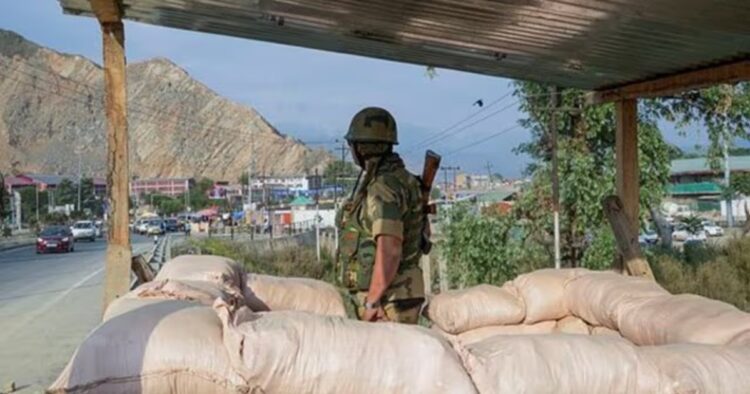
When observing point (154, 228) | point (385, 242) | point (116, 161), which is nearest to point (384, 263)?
point (385, 242)

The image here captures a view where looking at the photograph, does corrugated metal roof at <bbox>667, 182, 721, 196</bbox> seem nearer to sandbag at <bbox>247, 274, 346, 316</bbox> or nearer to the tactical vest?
sandbag at <bbox>247, 274, 346, 316</bbox>

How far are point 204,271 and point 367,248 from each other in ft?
2.75

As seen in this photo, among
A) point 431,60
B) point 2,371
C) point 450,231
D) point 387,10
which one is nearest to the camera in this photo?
point 387,10

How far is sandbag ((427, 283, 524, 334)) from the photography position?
17.4 feet

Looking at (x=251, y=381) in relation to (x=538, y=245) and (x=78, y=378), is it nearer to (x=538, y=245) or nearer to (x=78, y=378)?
(x=78, y=378)

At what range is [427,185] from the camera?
4184 millimetres

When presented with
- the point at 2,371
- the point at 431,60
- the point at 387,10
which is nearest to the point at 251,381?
the point at 387,10

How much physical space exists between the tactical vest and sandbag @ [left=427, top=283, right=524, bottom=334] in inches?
48.3

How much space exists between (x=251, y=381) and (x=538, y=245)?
11.2 metres

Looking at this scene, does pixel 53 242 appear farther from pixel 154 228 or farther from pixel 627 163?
pixel 627 163

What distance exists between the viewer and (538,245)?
A: 511 inches

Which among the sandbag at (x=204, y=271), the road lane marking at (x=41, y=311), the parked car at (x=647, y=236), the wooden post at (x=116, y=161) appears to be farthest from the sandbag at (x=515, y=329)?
the parked car at (x=647, y=236)

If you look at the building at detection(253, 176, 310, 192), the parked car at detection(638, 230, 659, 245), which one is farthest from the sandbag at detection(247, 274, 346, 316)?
the building at detection(253, 176, 310, 192)

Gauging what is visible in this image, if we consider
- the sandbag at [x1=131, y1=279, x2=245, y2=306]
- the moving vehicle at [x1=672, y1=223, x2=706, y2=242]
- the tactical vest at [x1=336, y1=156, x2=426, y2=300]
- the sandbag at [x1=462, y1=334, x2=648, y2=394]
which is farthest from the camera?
the moving vehicle at [x1=672, y1=223, x2=706, y2=242]
